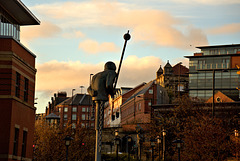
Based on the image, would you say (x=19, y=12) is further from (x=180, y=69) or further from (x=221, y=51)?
(x=180, y=69)

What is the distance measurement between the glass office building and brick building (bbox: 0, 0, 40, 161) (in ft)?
273

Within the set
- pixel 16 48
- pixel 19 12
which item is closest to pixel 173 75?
pixel 19 12

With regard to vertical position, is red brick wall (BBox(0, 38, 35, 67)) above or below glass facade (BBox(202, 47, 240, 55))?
below

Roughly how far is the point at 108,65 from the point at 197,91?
4302 inches

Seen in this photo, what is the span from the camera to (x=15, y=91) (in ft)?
96.3

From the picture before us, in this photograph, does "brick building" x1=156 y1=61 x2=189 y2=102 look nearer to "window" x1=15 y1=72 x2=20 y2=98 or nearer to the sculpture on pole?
"window" x1=15 y1=72 x2=20 y2=98

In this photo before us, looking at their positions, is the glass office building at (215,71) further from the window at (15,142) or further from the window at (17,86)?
the window at (15,142)

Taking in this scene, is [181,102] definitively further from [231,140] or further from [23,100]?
[23,100]

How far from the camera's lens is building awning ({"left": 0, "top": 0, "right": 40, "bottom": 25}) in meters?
34.0

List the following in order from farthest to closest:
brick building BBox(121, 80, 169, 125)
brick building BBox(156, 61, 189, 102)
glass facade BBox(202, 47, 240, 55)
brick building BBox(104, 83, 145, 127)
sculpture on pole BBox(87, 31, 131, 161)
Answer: brick building BBox(156, 61, 189, 102) < brick building BBox(104, 83, 145, 127) < glass facade BBox(202, 47, 240, 55) < brick building BBox(121, 80, 169, 125) < sculpture on pole BBox(87, 31, 131, 161)

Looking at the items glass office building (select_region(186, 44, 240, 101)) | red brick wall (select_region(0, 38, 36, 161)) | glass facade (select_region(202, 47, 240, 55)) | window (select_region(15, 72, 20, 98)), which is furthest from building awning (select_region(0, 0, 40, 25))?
glass facade (select_region(202, 47, 240, 55))

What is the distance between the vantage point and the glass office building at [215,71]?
113188 mm

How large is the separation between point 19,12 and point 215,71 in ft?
273

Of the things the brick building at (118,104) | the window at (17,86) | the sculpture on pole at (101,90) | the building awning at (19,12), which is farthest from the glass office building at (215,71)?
the sculpture on pole at (101,90)
